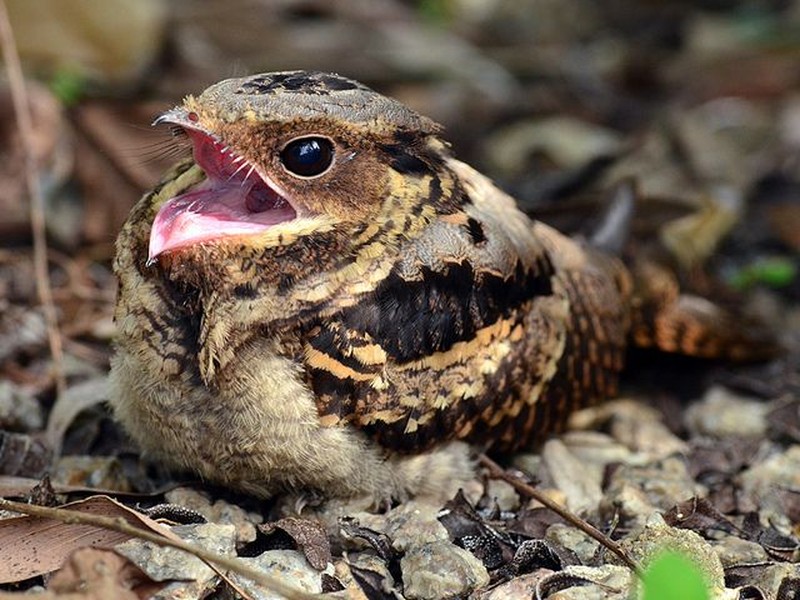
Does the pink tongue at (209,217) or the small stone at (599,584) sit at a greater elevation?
the pink tongue at (209,217)

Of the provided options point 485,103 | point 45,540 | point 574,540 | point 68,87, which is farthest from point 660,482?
point 485,103

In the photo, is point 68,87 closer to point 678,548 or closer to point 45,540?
point 45,540

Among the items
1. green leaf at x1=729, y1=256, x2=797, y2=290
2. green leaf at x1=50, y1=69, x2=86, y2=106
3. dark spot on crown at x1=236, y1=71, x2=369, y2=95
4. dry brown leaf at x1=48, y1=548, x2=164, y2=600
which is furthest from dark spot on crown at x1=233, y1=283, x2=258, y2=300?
green leaf at x1=729, y1=256, x2=797, y2=290

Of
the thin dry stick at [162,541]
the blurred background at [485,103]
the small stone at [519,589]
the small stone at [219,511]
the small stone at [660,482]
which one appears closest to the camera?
the thin dry stick at [162,541]

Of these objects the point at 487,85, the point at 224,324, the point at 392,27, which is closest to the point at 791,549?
the point at 224,324

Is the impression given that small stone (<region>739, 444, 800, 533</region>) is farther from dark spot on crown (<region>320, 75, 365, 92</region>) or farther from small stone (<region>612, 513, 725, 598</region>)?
dark spot on crown (<region>320, 75, 365, 92</region>)

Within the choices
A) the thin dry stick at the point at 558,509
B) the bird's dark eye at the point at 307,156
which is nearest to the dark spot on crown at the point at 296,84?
the bird's dark eye at the point at 307,156

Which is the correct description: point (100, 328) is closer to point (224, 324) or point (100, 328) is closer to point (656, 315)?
point (224, 324)

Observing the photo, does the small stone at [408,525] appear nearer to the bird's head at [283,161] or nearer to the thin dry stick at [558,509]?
the thin dry stick at [558,509]

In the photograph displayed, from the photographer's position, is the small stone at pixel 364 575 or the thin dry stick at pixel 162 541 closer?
the thin dry stick at pixel 162 541
